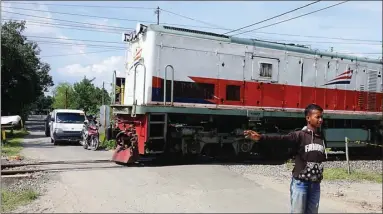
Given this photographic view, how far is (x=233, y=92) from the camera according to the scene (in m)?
12.9

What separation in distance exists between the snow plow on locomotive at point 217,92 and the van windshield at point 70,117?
774 cm

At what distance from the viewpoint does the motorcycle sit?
16.8 m

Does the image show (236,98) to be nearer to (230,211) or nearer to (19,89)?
(230,211)

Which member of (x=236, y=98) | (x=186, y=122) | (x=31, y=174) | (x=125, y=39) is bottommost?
(x=31, y=174)

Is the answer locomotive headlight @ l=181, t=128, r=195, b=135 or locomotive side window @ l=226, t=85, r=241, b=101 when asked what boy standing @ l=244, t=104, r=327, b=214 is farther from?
locomotive side window @ l=226, t=85, r=241, b=101

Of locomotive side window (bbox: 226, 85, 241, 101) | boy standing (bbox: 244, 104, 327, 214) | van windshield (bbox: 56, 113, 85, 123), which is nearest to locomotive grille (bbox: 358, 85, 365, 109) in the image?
locomotive side window (bbox: 226, 85, 241, 101)

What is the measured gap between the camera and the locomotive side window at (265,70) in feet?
43.5

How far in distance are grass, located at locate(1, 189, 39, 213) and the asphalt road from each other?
0.21 metres

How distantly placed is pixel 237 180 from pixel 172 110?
3.27 meters

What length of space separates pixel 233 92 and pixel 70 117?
1093 cm

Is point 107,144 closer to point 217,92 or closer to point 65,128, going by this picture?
point 65,128

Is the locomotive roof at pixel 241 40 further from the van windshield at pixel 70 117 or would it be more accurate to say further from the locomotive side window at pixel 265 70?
the van windshield at pixel 70 117

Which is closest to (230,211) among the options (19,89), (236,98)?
(236,98)

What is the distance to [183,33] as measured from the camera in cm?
1217
